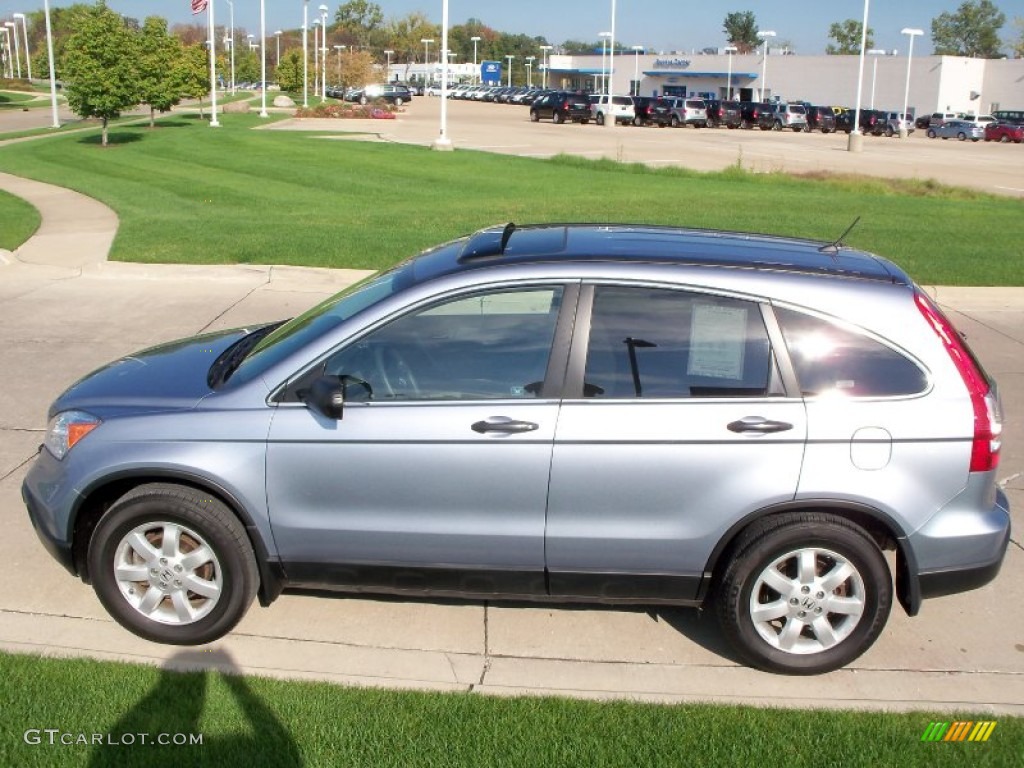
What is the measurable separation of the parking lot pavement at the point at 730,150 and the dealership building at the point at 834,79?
32.2 metres

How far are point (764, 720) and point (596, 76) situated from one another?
124268 millimetres

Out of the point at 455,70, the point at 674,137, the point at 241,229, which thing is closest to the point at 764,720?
the point at 241,229

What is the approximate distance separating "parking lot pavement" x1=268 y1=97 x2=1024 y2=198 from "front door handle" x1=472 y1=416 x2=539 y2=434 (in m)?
24.9

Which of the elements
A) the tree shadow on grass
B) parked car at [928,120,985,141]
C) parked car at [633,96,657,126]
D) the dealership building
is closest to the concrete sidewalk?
the tree shadow on grass

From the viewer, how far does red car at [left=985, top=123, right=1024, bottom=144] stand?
61750 mm

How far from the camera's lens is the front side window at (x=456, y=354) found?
14.2 ft

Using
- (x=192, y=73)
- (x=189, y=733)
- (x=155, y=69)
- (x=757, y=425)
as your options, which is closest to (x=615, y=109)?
(x=192, y=73)

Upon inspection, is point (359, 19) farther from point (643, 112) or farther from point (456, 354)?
point (456, 354)

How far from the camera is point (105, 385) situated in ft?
15.7

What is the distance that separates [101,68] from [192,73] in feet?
66.9

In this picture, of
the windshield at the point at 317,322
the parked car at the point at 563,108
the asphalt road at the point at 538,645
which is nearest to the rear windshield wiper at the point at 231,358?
the windshield at the point at 317,322

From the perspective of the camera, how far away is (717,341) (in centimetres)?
431

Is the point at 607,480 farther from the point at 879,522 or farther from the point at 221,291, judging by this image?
the point at 221,291

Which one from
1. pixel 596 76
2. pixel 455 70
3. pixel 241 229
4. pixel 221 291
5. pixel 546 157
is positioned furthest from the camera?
pixel 455 70
